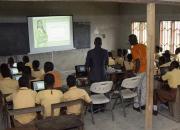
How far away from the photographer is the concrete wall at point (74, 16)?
9.08m

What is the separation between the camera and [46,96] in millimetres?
3996

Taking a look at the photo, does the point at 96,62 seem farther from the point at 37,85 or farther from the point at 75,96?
the point at 75,96

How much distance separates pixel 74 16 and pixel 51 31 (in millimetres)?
1133

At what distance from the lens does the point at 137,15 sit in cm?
1028

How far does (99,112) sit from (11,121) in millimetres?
2043

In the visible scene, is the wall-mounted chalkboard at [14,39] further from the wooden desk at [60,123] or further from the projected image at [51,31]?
the wooden desk at [60,123]

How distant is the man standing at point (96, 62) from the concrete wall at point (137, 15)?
427cm

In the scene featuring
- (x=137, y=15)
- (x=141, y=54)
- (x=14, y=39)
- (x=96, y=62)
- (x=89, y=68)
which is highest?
(x=137, y=15)

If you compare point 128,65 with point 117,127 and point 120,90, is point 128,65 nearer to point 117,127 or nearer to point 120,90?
point 120,90

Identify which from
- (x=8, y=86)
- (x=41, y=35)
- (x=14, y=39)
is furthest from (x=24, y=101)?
(x=41, y=35)

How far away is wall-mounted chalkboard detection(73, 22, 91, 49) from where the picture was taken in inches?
402

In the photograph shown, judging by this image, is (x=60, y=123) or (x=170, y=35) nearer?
(x=60, y=123)

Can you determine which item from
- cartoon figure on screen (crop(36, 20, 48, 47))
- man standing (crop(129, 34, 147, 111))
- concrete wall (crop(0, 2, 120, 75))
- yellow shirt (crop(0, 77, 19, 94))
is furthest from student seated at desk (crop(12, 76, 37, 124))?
cartoon figure on screen (crop(36, 20, 48, 47))

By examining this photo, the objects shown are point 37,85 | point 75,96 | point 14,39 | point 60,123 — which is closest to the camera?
point 60,123
